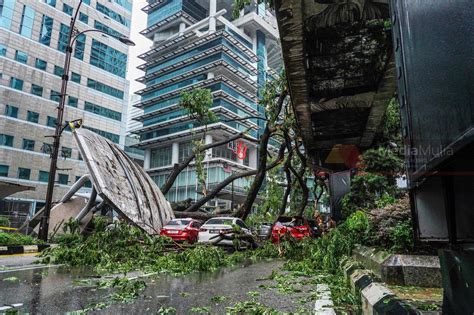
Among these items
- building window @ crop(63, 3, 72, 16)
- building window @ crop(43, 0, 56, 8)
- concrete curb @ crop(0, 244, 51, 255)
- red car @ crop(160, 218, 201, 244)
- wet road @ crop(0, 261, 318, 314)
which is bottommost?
concrete curb @ crop(0, 244, 51, 255)

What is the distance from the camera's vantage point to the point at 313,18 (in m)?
7.11

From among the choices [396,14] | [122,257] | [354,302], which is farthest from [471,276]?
[122,257]

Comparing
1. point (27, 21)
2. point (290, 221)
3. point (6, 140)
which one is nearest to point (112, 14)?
point (27, 21)

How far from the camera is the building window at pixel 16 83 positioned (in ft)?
136

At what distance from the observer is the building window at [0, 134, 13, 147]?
39.7 meters

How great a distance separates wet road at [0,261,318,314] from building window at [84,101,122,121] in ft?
150

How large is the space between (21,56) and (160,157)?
3142 centimetres

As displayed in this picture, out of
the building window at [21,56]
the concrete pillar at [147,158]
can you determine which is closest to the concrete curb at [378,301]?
the building window at [21,56]

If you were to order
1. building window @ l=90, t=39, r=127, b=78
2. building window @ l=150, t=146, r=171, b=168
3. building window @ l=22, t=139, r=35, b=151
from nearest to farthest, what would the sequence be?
building window @ l=22, t=139, r=35, b=151, building window @ l=90, t=39, r=127, b=78, building window @ l=150, t=146, r=171, b=168

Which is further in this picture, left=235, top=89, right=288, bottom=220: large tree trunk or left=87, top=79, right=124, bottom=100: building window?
left=87, top=79, right=124, bottom=100: building window

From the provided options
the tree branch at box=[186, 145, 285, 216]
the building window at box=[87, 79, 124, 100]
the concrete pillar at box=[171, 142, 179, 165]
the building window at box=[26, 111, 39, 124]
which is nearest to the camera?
the tree branch at box=[186, 145, 285, 216]

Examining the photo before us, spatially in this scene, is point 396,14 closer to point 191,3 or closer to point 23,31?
point 23,31

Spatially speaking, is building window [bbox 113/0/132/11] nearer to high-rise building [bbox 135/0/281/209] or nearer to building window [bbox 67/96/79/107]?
high-rise building [bbox 135/0/281/209]

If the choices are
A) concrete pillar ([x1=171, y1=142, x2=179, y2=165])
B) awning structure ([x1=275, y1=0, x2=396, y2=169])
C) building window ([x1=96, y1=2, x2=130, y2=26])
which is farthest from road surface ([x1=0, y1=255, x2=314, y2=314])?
concrete pillar ([x1=171, y1=142, x2=179, y2=165])
